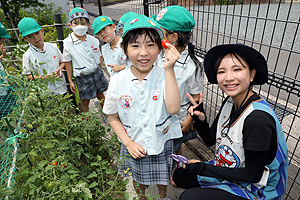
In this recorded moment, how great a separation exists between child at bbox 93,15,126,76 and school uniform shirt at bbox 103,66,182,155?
3.54 feet

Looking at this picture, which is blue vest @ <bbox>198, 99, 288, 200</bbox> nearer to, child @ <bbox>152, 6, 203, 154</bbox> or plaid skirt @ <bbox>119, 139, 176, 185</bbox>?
plaid skirt @ <bbox>119, 139, 176, 185</bbox>

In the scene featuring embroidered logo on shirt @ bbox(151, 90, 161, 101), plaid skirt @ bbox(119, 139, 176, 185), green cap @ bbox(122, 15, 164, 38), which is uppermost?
green cap @ bbox(122, 15, 164, 38)

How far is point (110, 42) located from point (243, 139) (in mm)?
2200

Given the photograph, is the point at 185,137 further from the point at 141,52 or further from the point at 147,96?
the point at 141,52

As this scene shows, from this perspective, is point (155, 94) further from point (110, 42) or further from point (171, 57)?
point (110, 42)

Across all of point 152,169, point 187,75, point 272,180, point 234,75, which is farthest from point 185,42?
point 272,180

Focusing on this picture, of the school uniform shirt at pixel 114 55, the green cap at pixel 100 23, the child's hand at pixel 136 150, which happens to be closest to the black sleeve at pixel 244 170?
the child's hand at pixel 136 150

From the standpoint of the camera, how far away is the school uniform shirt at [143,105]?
4.74 feet

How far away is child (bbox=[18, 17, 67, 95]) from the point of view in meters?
2.44

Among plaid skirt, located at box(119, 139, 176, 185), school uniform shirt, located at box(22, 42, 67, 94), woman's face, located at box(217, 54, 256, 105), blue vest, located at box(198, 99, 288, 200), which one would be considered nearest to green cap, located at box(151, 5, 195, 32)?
woman's face, located at box(217, 54, 256, 105)

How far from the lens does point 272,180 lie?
1.21m

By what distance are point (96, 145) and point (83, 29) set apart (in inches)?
66.9

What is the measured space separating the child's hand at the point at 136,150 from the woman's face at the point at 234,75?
0.74 metres

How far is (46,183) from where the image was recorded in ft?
4.16
